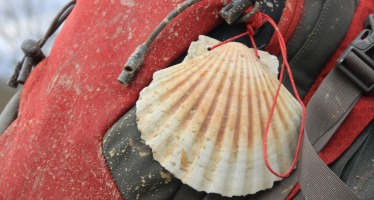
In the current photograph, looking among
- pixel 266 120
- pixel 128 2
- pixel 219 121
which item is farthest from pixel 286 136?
pixel 128 2

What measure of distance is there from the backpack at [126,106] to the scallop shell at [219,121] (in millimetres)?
47

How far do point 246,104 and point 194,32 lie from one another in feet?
0.71

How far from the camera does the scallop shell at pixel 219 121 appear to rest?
0.55 m

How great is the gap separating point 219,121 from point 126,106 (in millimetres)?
221

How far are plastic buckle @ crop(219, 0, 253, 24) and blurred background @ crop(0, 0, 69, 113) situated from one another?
4.87 ft

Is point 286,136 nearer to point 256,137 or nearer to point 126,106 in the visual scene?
point 256,137

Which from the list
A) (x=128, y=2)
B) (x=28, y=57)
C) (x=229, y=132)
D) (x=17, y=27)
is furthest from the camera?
(x=17, y=27)

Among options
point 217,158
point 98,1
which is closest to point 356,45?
point 217,158

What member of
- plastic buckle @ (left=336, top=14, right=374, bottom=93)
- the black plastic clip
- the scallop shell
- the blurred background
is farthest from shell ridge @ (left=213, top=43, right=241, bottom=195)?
the blurred background

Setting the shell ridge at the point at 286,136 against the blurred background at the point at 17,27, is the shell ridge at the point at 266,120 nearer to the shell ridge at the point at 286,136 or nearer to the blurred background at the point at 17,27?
the shell ridge at the point at 286,136

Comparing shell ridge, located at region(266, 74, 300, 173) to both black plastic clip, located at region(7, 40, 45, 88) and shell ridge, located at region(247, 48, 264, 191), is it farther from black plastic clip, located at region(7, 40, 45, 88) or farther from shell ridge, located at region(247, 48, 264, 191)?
black plastic clip, located at region(7, 40, 45, 88)

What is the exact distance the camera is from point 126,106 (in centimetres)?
60

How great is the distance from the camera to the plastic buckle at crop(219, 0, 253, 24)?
0.60 m

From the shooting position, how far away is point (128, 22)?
2.15 ft
